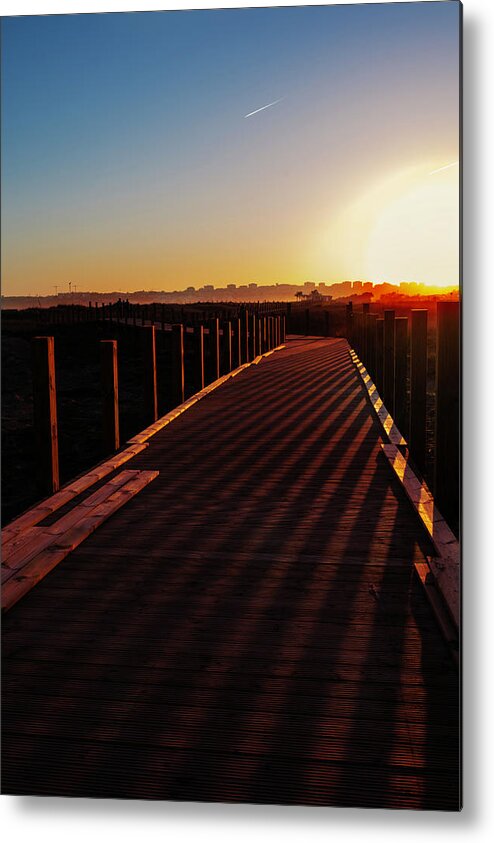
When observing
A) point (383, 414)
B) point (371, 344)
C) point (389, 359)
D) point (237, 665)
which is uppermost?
point (371, 344)

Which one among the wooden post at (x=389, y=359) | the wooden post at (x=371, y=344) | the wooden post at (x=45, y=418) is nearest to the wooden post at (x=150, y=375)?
the wooden post at (x=389, y=359)

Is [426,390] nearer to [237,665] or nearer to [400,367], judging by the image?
[400,367]

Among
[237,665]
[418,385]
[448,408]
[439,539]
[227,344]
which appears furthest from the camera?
[227,344]

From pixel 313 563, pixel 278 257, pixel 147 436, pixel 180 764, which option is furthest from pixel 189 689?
pixel 147 436

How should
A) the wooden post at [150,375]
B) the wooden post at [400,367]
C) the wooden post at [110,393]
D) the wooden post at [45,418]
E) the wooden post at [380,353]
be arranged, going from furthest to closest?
the wooden post at [380,353], the wooden post at [150,375], the wooden post at [400,367], the wooden post at [110,393], the wooden post at [45,418]

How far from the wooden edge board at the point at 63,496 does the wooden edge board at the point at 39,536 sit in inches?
2.6

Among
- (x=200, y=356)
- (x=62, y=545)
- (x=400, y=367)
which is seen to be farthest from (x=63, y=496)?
(x=200, y=356)

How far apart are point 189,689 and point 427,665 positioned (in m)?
0.74

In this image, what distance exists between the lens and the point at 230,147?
4496 mm

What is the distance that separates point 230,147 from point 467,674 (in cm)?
308

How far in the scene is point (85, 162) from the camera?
4379 millimetres

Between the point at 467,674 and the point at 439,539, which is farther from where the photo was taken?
the point at 439,539

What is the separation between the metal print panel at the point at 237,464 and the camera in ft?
7.30

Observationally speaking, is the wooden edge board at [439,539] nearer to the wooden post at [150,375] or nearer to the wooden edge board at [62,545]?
the wooden edge board at [62,545]
